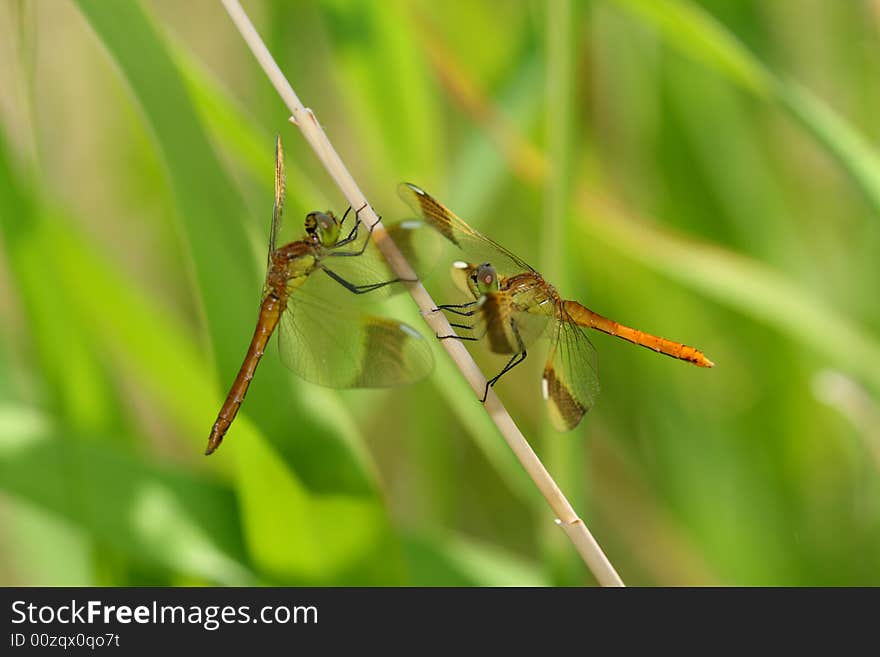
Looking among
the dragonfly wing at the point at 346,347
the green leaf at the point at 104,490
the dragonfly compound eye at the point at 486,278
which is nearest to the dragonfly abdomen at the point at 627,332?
the dragonfly compound eye at the point at 486,278

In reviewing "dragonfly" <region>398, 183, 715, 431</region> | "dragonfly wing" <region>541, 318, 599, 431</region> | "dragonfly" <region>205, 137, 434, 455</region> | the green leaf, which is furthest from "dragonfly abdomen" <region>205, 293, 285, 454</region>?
"dragonfly wing" <region>541, 318, 599, 431</region>

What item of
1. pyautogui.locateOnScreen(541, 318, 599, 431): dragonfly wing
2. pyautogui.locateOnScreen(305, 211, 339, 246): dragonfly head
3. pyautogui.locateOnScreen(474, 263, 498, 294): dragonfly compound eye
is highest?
pyautogui.locateOnScreen(305, 211, 339, 246): dragonfly head

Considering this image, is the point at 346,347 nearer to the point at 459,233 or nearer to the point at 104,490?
the point at 459,233

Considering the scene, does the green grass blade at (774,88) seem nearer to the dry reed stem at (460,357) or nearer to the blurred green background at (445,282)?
the blurred green background at (445,282)

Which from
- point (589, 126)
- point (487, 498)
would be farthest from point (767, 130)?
point (487, 498)

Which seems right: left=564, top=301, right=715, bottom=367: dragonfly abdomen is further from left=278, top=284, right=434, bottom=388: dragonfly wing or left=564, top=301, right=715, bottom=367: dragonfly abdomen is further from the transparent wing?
left=278, top=284, right=434, bottom=388: dragonfly wing

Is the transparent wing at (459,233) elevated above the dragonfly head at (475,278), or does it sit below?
above
